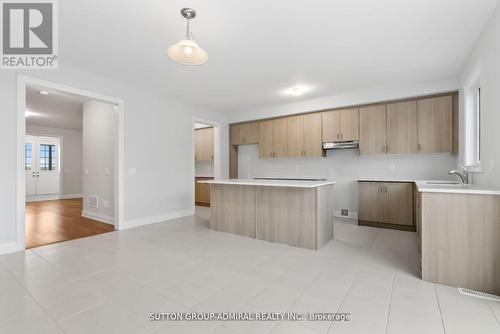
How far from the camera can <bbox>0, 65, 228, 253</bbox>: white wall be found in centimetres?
303

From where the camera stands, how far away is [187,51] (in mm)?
2201

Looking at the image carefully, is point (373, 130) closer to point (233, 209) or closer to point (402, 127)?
point (402, 127)

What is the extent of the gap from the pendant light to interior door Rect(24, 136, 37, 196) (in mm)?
9480

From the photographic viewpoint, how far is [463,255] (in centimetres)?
211

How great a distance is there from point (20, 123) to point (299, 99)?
481cm

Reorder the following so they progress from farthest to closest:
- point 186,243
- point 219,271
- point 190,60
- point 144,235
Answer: point 144,235, point 186,243, point 219,271, point 190,60

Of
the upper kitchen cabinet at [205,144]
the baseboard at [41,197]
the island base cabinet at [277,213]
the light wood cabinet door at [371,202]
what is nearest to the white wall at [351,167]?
the light wood cabinet door at [371,202]

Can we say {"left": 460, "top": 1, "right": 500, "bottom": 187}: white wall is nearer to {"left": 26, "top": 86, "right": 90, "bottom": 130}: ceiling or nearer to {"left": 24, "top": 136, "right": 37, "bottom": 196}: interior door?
{"left": 26, "top": 86, "right": 90, "bottom": 130}: ceiling

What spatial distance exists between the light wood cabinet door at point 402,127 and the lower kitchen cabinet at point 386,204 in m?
0.70

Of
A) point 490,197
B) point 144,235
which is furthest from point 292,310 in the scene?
point 144,235

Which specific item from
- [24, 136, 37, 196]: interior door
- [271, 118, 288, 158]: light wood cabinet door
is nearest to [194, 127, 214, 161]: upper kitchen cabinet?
[271, 118, 288, 158]: light wood cabinet door

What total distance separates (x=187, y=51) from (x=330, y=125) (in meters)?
3.68

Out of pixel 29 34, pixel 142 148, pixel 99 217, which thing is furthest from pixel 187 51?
pixel 99 217

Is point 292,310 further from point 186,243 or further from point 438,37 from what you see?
point 438,37
